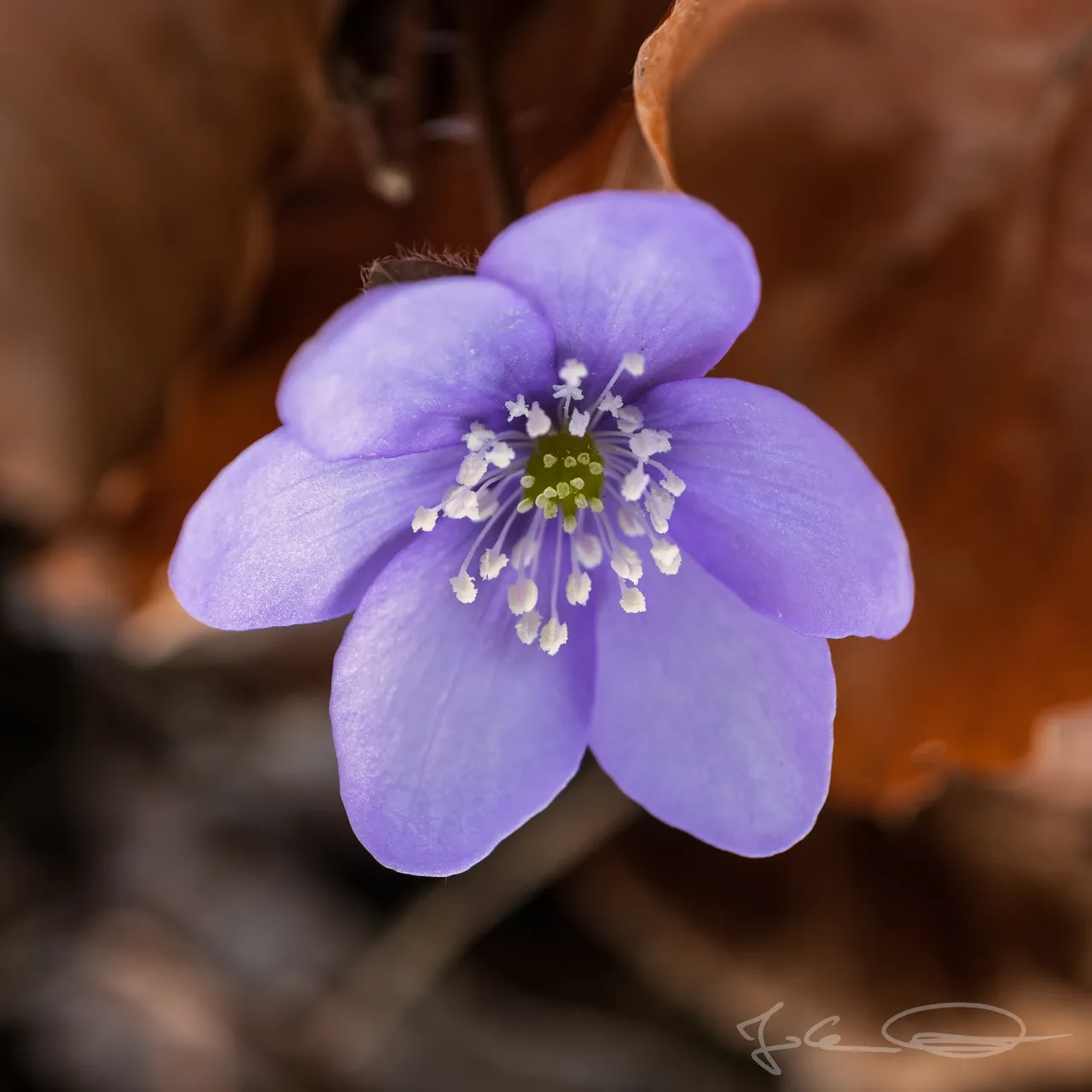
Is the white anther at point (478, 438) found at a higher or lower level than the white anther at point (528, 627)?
higher

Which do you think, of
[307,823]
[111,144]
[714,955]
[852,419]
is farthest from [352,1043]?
[111,144]

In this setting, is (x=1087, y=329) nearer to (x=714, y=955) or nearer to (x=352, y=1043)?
(x=714, y=955)

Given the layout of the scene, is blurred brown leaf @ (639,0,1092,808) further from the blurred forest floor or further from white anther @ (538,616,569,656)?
white anther @ (538,616,569,656)

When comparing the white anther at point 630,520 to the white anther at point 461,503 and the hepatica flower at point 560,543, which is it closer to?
the hepatica flower at point 560,543

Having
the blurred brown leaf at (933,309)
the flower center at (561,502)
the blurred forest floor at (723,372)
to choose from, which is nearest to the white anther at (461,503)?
the flower center at (561,502)

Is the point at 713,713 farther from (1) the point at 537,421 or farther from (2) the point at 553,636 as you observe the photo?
(1) the point at 537,421
